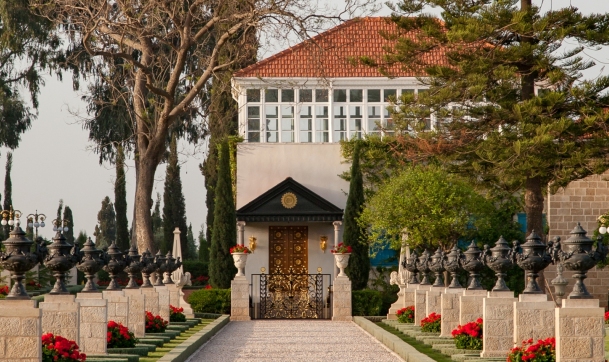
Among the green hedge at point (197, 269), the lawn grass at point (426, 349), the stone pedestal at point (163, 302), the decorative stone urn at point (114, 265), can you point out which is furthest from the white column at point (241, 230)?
the decorative stone urn at point (114, 265)

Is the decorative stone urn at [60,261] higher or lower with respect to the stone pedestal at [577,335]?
higher

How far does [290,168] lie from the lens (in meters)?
32.8

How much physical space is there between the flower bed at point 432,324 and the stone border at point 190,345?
403 centimetres

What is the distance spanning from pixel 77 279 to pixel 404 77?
637 inches

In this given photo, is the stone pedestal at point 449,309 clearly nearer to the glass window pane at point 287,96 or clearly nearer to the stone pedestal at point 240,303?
the stone pedestal at point 240,303

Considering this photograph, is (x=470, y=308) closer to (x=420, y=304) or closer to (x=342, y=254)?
(x=420, y=304)

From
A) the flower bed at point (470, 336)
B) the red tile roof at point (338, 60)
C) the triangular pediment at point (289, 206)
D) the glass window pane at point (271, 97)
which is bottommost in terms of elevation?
the flower bed at point (470, 336)

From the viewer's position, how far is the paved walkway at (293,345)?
15359 millimetres

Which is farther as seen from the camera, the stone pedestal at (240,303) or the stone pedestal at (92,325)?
the stone pedestal at (240,303)

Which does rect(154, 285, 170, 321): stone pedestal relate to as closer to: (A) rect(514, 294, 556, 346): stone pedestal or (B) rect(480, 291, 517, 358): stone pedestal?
(B) rect(480, 291, 517, 358): stone pedestal

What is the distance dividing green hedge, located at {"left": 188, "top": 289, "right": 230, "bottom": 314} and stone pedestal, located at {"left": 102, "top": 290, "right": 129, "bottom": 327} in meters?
12.1

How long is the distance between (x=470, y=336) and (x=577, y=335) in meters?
3.70

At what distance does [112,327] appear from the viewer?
14766 millimetres

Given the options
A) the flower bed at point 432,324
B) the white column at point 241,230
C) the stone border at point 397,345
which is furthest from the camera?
the white column at point 241,230
